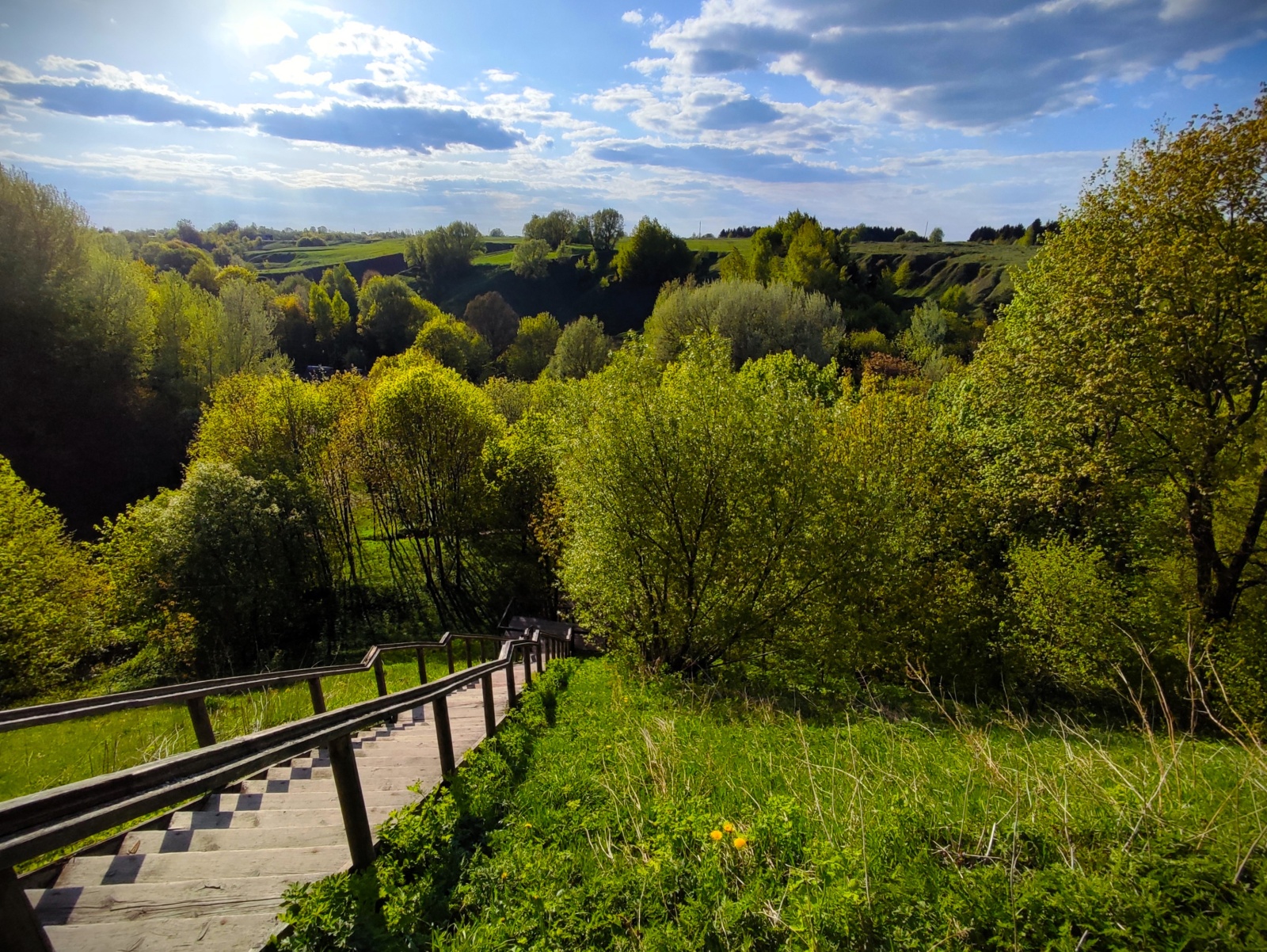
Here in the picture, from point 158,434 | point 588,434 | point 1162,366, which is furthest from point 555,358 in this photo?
point 1162,366

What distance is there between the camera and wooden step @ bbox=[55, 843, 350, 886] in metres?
3.20

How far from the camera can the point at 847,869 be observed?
11.0 ft

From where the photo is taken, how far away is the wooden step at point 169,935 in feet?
8.23

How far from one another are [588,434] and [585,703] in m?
6.28

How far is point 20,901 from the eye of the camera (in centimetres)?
188

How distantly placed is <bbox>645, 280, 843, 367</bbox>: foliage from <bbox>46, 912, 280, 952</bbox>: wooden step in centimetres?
3996

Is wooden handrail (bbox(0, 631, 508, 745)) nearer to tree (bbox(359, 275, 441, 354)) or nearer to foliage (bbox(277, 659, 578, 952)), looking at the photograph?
foliage (bbox(277, 659, 578, 952))

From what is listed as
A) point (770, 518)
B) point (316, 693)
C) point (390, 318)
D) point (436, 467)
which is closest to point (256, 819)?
point (316, 693)

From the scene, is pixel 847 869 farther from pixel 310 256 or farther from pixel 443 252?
pixel 310 256

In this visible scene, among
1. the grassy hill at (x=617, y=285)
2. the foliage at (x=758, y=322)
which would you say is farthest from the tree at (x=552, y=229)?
the foliage at (x=758, y=322)

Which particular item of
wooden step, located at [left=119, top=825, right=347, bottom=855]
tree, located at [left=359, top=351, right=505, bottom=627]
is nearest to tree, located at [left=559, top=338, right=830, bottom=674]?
wooden step, located at [left=119, top=825, right=347, bottom=855]

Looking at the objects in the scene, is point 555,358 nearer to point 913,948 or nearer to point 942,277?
point 913,948

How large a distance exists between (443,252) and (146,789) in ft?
347

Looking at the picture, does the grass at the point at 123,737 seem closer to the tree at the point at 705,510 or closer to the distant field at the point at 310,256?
the tree at the point at 705,510
